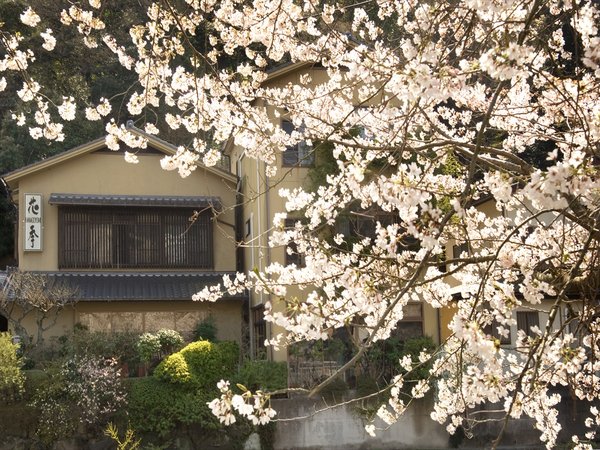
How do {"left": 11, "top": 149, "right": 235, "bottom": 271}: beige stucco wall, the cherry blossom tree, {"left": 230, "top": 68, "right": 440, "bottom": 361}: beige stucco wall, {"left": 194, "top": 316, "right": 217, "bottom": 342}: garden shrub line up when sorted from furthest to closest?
{"left": 11, "top": 149, "right": 235, "bottom": 271}: beige stucco wall < {"left": 194, "top": 316, "right": 217, "bottom": 342}: garden shrub < {"left": 230, "top": 68, "right": 440, "bottom": 361}: beige stucco wall < the cherry blossom tree

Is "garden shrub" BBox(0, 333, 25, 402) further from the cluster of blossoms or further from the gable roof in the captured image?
the cluster of blossoms

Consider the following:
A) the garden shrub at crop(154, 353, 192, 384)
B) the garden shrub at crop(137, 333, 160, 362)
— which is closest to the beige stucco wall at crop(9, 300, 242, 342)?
the garden shrub at crop(137, 333, 160, 362)

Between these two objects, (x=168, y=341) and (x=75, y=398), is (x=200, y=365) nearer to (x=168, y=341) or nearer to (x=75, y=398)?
(x=168, y=341)

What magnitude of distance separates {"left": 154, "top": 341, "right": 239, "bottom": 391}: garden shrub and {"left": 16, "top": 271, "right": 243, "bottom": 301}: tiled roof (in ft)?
8.40

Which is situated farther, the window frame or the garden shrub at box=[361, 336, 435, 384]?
the window frame

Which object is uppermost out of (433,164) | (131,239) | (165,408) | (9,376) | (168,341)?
(131,239)

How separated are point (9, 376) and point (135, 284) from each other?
4.61 metres

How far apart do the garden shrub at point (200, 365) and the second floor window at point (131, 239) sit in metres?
3.89

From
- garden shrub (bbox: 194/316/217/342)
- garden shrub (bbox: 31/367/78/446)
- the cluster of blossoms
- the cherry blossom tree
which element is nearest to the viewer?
the cherry blossom tree

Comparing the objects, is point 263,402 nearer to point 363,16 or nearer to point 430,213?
point 430,213

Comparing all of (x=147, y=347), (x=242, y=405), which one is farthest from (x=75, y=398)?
(x=242, y=405)

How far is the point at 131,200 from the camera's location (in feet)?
60.5

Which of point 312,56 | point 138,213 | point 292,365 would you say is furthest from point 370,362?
point 312,56

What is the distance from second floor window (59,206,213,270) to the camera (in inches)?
718
